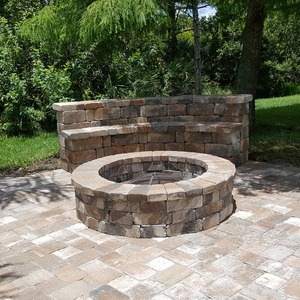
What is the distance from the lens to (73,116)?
6547 millimetres

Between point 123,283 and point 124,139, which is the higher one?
point 124,139

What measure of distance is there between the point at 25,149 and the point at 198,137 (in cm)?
375

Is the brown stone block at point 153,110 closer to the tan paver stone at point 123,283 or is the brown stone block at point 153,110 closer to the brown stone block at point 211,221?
the brown stone block at point 211,221

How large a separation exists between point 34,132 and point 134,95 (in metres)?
2.70

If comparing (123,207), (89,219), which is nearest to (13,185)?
(89,219)

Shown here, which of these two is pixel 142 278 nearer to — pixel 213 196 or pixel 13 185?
pixel 213 196

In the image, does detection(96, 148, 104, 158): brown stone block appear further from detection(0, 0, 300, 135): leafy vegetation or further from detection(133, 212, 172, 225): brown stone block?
detection(133, 212, 172, 225): brown stone block

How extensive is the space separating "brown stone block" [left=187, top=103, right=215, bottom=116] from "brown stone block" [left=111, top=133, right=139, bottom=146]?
107 centimetres

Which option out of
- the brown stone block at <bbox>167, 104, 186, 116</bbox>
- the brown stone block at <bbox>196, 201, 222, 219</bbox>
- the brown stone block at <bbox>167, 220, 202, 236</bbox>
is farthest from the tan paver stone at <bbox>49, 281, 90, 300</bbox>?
the brown stone block at <bbox>167, 104, 186, 116</bbox>

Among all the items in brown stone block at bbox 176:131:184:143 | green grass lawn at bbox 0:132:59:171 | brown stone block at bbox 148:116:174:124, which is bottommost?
green grass lawn at bbox 0:132:59:171

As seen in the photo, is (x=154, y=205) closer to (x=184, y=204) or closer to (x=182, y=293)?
(x=184, y=204)

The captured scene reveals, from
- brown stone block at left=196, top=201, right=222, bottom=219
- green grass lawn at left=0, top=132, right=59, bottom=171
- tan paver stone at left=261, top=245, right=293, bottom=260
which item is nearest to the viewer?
tan paver stone at left=261, top=245, right=293, bottom=260

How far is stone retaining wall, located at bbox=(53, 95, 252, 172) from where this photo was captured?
643 centimetres

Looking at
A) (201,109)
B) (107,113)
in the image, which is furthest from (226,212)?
(107,113)
